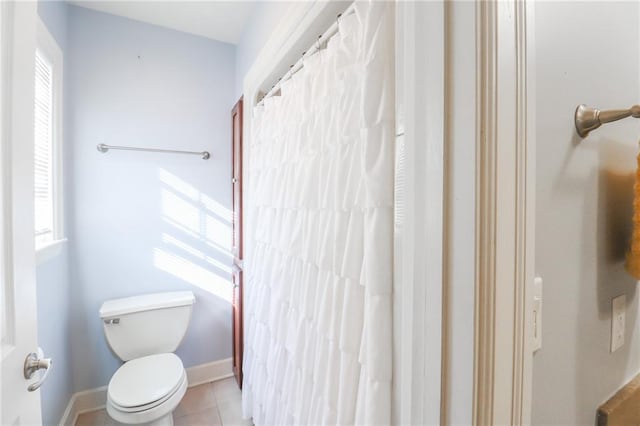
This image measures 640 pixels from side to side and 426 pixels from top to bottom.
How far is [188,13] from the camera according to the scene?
71.6 inches

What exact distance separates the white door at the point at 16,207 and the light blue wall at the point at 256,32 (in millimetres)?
915

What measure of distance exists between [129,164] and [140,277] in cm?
79

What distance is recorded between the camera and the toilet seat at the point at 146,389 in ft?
4.38

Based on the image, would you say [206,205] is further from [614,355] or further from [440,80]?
[614,355]

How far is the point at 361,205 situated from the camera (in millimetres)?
752

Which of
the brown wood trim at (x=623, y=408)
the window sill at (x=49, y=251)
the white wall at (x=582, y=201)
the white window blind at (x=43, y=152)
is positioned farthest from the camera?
the white window blind at (x=43, y=152)

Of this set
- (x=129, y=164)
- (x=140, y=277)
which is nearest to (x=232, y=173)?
(x=129, y=164)

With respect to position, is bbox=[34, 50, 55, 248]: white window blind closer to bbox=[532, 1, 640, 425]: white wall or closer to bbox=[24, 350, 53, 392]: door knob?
bbox=[24, 350, 53, 392]: door knob

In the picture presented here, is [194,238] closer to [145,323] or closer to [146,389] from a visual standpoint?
[145,323]

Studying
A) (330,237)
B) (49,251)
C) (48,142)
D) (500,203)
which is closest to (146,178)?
(48,142)

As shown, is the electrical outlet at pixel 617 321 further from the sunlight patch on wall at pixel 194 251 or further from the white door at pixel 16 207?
the sunlight patch on wall at pixel 194 251

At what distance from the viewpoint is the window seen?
1.43 meters

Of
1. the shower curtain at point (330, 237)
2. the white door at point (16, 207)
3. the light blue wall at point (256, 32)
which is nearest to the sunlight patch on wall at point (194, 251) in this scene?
the shower curtain at point (330, 237)

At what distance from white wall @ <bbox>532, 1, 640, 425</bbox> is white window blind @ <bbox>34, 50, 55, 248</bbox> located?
2009mm
